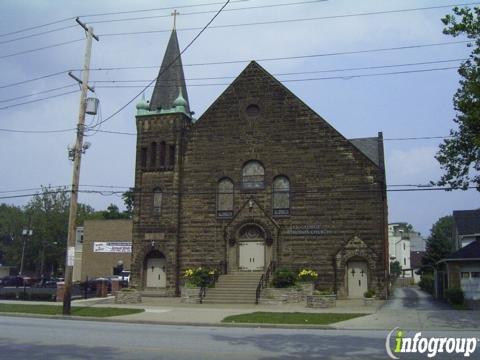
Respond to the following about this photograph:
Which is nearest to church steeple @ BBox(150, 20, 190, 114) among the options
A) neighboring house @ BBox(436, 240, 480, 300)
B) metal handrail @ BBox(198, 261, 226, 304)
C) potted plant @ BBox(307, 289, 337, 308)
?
metal handrail @ BBox(198, 261, 226, 304)

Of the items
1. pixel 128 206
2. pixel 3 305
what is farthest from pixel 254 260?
pixel 128 206

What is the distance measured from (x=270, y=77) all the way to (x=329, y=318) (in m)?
17.1

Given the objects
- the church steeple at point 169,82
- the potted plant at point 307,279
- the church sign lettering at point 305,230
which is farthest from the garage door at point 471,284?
the church steeple at point 169,82

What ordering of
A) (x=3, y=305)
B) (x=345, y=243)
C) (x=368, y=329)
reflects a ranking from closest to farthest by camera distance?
(x=368, y=329) → (x=3, y=305) → (x=345, y=243)

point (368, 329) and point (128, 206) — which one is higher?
point (128, 206)

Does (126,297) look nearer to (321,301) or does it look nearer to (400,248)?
(321,301)

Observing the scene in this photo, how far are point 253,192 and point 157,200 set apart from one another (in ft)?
19.3

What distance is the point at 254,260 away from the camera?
31031mm

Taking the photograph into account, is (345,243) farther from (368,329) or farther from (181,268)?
(368,329)

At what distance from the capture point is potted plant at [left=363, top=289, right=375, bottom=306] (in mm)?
25672

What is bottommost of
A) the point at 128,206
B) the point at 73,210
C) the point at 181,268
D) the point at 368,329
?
the point at 368,329

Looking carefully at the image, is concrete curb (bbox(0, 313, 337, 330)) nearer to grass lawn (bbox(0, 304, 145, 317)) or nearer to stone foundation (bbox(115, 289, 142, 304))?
grass lawn (bbox(0, 304, 145, 317))

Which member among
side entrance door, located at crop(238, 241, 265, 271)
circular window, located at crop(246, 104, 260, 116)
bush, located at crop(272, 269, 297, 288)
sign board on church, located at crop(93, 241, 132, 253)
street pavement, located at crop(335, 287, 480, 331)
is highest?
circular window, located at crop(246, 104, 260, 116)

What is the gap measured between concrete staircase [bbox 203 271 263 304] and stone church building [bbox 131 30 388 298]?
1060 mm
